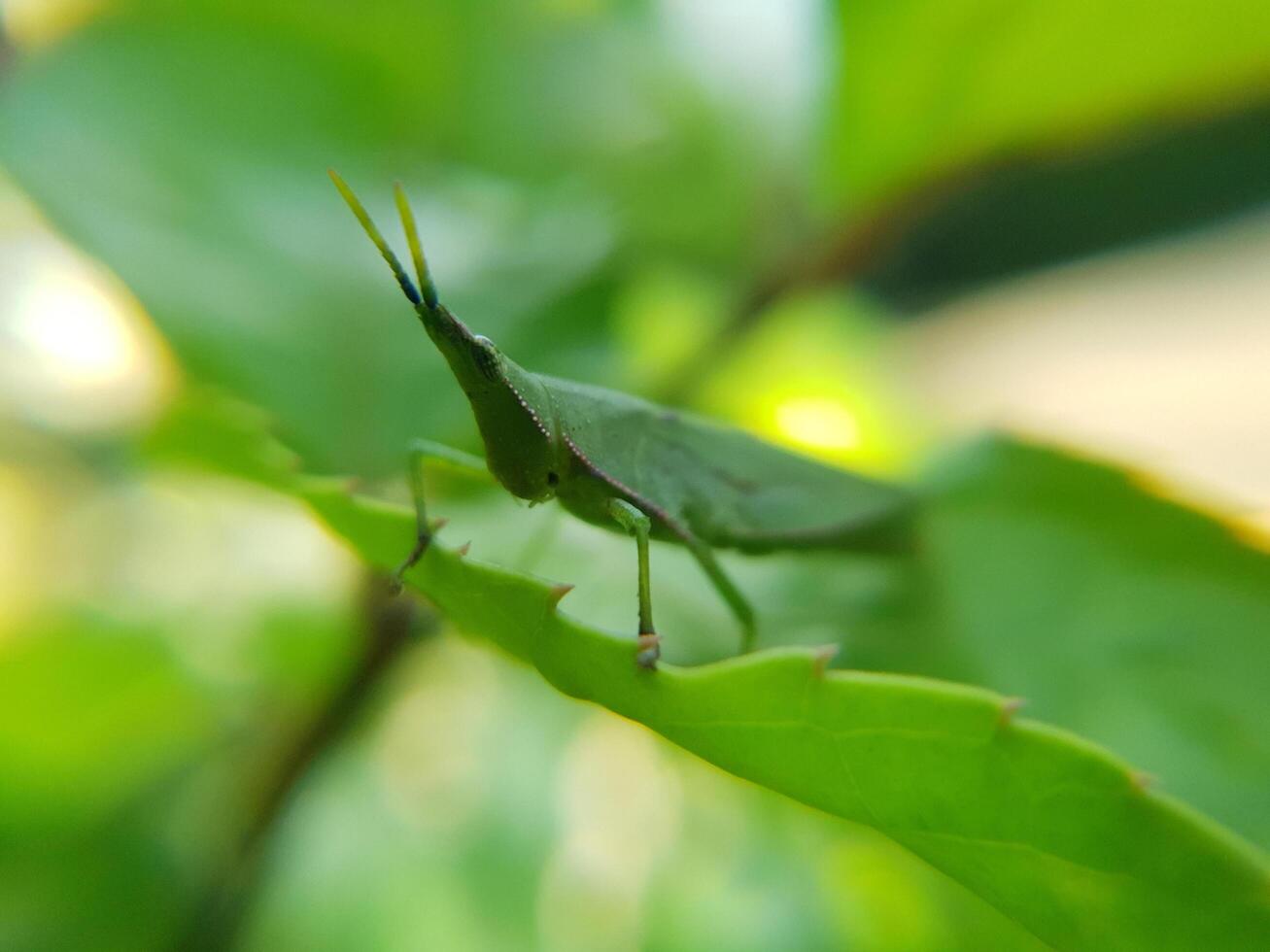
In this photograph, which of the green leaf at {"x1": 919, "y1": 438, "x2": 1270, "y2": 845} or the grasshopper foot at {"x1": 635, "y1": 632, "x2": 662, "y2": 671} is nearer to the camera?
the grasshopper foot at {"x1": 635, "y1": 632, "x2": 662, "y2": 671}

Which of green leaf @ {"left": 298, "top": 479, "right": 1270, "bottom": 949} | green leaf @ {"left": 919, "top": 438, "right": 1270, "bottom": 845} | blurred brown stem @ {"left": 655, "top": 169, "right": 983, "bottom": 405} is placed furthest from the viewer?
blurred brown stem @ {"left": 655, "top": 169, "right": 983, "bottom": 405}

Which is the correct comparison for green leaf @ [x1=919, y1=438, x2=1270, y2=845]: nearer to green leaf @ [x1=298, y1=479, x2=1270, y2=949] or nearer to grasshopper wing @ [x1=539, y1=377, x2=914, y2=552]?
grasshopper wing @ [x1=539, y1=377, x2=914, y2=552]

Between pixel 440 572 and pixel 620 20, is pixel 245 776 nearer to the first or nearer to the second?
pixel 440 572

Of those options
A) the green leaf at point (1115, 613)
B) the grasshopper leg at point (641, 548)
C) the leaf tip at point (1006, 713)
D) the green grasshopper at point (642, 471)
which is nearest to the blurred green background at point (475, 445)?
the green leaf at point (1115, 613)

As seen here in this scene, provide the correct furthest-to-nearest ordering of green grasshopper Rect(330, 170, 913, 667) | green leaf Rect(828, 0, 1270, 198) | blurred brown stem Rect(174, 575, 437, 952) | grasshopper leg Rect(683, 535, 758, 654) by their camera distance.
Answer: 1. green leaf Rect(828, 0, 1270, 198)
2. blurred brown stem Rect(174, 575, 437, 952)
3. grasshopper leg Rect(683, 535, 758, 654)
4. green grasshopper Rect(330, 170, 913, 667)

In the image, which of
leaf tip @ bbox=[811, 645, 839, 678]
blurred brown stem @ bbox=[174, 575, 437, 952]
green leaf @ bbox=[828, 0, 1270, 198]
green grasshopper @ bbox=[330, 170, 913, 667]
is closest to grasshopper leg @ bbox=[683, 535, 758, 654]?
green grasshopper @ bbox=[330, 170, 913, 667]

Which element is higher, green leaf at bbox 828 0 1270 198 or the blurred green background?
green leaf at bbox 828 0 1270 198

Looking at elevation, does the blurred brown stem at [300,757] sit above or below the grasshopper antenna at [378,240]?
below

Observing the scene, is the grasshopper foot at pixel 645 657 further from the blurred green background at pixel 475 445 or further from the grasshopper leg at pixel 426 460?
the blurred green background at pixel 475 445
